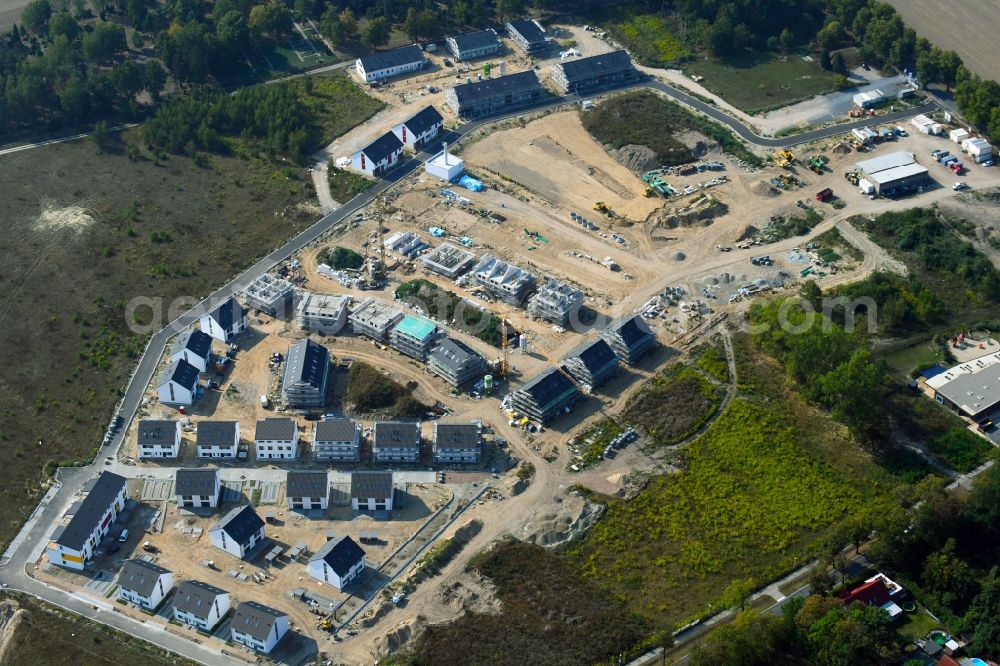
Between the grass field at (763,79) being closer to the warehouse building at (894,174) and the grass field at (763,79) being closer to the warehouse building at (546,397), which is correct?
the warehouse building at (894,174)

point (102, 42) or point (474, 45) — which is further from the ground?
point (102, 42)

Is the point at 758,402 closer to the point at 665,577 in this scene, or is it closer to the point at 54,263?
the point at 665,577

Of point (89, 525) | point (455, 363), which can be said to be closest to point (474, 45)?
point (455, 363)

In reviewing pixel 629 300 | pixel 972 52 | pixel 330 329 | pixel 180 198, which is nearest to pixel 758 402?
pixel 629 300

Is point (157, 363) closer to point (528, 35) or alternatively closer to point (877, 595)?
point (877, 595)

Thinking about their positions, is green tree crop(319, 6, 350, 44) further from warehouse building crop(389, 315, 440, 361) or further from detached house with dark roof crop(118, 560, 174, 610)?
detached house with dark roof crop(118, 560, 174, 610)

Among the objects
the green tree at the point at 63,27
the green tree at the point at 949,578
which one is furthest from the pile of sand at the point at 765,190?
the green tree at the point at 63,27
